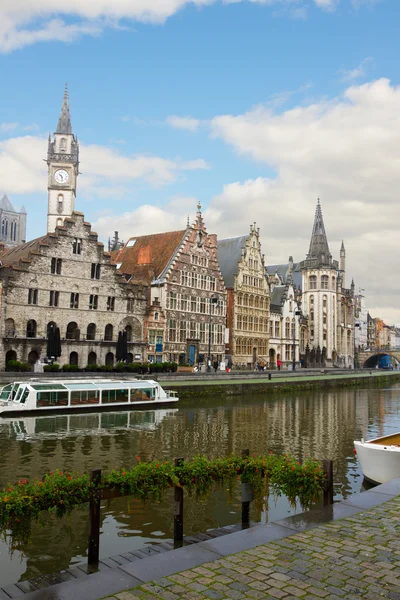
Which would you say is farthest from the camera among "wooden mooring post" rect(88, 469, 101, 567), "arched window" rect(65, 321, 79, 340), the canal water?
"arched window" rect(65, 321, 79, 340)

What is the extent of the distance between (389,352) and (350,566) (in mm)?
120355

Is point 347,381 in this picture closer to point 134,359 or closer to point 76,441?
point 134,359

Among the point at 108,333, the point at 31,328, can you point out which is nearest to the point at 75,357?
the point at 108,333

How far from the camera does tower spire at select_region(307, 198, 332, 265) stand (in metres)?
109

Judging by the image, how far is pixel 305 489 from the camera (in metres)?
12.2

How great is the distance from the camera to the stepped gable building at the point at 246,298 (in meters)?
76.4

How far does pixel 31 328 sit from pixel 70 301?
4851mm

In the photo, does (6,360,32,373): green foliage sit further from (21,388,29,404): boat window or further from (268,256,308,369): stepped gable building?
(268,256,308,369): stepped gable building

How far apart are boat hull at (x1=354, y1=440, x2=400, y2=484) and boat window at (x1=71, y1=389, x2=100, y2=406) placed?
20945 mm

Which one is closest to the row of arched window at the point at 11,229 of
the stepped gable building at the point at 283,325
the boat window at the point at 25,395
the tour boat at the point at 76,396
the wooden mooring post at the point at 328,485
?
the stepped gable building at the point at 283,325

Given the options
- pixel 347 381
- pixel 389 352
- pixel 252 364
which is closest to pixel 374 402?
pixel 347 381

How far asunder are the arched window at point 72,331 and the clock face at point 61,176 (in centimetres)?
6381

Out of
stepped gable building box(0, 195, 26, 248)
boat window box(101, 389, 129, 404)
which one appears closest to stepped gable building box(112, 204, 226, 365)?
boat window box(101, 389, 129, 404)

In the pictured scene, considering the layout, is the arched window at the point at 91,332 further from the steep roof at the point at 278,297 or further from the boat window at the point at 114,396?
the steep roof at the point at 278,297
